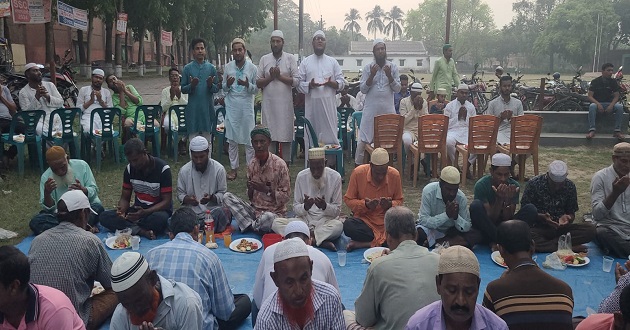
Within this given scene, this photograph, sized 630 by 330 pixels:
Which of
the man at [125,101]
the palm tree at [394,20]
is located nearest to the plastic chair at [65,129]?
the man at [125,101]

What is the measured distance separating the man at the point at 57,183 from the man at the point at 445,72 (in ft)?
25.7

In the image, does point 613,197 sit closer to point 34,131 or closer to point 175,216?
point 175,216

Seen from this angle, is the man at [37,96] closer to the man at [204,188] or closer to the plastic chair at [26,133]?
the plastic chair at [26,133]

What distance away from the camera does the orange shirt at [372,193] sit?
5680mm

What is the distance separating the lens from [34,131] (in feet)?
26.8

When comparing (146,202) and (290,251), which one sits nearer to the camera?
(290,251)

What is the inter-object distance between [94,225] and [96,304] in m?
2.46

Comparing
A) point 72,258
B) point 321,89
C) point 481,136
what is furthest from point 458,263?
point 321,89

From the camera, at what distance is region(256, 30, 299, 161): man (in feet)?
27.3

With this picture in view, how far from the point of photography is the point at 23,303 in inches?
104

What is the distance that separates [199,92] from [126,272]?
6609mm

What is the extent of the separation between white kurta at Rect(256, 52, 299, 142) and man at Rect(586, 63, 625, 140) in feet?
22.2

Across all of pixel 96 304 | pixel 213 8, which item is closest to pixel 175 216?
pixel 96 304

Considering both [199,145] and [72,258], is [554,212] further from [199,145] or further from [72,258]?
[72,258]
